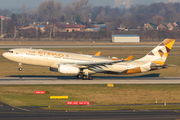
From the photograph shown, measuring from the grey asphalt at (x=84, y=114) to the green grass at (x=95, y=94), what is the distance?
158 inches

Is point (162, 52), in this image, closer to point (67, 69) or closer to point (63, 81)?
point (67, 69)

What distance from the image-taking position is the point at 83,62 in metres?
52.3

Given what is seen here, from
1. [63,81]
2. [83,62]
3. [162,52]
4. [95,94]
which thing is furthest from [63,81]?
[162,52]

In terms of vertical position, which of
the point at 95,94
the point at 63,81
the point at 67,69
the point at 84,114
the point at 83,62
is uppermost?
the point at 83,62

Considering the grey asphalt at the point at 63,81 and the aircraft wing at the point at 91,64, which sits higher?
the aircraft wing at the point at 91,64

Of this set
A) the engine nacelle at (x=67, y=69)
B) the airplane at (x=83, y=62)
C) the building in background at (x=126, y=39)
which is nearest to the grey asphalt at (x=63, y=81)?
the airplane at (x=83, y=62)

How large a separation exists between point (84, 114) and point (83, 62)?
2295 centimetres

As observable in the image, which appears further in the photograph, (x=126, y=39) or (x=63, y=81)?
(x=126, y=39)

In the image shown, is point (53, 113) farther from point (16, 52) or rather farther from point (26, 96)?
point (16, 52)

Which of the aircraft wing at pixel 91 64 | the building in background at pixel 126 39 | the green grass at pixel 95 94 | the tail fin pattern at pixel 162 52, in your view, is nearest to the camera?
the green grass at pixel 95 94

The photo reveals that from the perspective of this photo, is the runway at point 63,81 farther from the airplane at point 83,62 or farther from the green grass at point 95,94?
the green grass at point 95,94

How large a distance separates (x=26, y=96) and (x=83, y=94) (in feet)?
26.6

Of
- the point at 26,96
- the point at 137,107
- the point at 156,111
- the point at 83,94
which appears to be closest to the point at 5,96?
the point at 26,96

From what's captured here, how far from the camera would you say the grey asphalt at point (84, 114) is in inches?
1119
